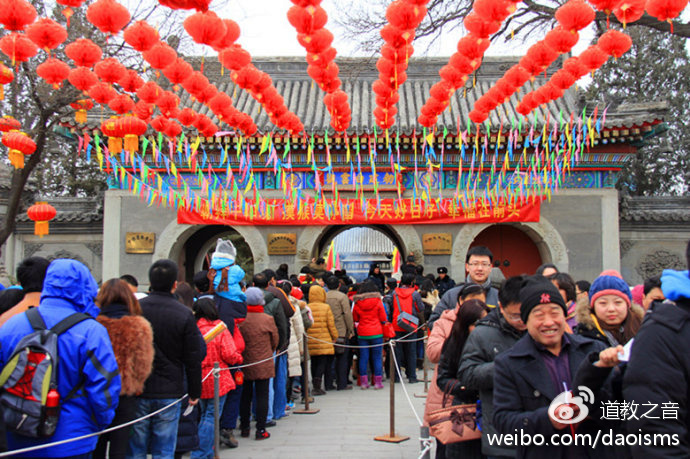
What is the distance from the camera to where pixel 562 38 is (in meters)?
6.06

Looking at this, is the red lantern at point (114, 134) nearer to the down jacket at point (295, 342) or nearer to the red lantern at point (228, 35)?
the red lantern at point (228, 35)

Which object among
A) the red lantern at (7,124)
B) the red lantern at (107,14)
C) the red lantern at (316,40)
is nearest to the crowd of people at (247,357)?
the red lantern at (316,40)

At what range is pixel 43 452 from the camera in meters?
3.05

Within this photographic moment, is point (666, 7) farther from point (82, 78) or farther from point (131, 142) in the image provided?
point (131, 142)

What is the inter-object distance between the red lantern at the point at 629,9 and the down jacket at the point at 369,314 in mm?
4902

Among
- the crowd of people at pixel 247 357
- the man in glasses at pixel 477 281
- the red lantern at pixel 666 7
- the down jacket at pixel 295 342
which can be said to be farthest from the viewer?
the down jacket at pixel 295 342

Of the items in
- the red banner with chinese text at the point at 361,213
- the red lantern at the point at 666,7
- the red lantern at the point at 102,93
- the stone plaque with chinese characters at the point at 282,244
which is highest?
the red lantern at the point at 666,7

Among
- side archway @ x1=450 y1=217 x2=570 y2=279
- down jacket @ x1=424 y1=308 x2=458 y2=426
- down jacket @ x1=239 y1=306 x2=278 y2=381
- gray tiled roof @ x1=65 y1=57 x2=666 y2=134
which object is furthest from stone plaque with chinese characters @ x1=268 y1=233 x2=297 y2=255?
A: down jacket @ x1=424 y1=308 x2=458 y2=426

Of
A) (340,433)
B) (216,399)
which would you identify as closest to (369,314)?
(340,433)

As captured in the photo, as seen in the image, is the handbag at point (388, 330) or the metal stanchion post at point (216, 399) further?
the handbag at point (388, 330)

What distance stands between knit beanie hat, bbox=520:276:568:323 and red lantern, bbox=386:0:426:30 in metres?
3.27

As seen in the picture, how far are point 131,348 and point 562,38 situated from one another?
4.90m

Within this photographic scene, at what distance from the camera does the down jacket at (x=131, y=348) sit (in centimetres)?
368

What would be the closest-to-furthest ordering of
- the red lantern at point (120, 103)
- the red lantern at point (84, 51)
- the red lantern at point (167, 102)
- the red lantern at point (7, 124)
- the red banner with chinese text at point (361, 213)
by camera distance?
the red lantern at point (84, 51)
the red lantern at point (120, 103)
the red lantern at point (167, 102)
the red lantern at point (7, 124)
the red banner with chinese text at point (361, 213)
